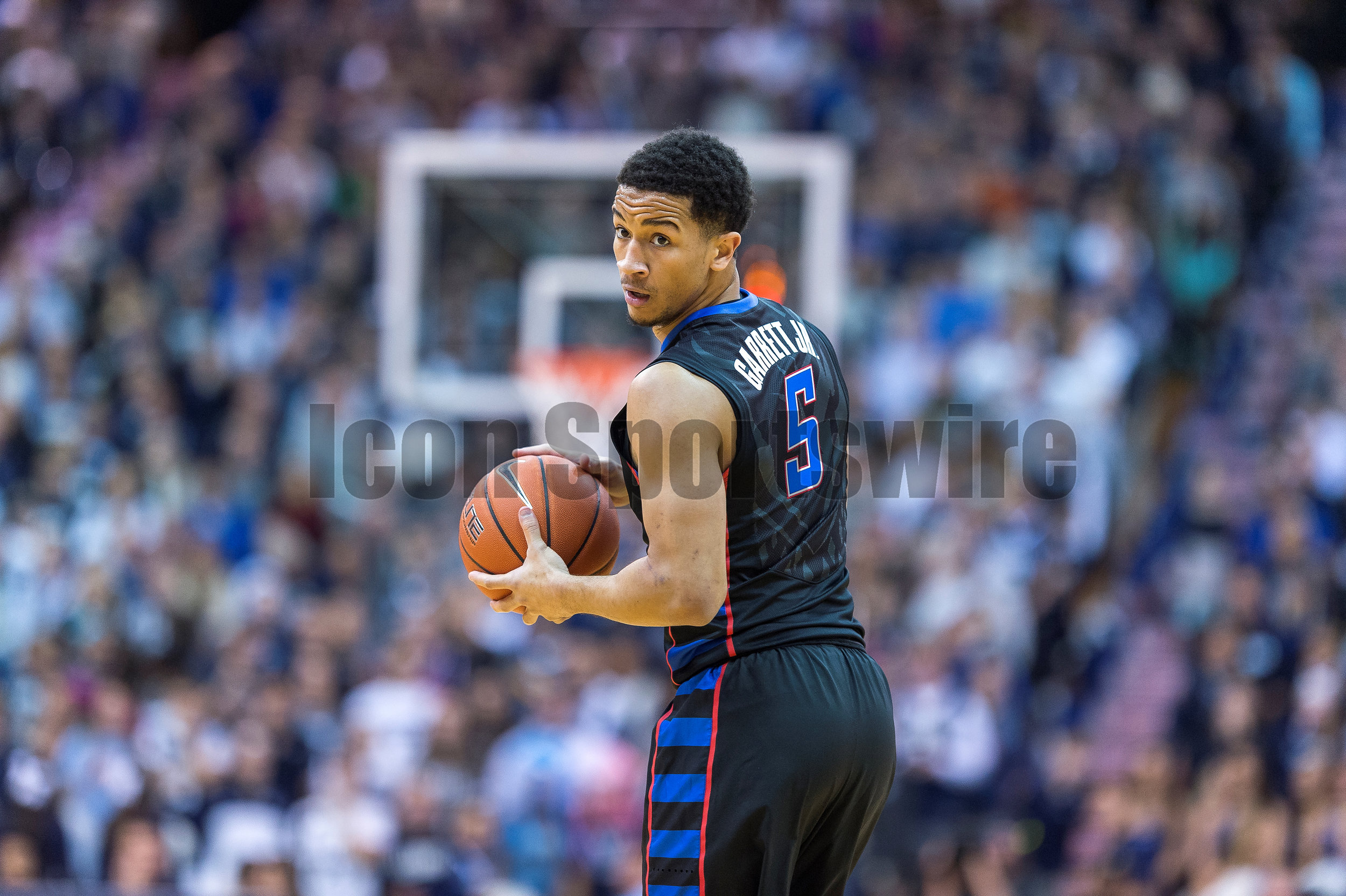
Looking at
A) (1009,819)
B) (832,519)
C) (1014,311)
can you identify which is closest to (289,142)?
(1014,311)

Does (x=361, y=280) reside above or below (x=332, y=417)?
above

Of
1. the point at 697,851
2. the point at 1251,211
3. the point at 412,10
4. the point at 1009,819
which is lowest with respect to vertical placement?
the point at 1009,819

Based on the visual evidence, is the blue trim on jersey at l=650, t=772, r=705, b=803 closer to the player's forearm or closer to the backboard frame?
the player's forearm

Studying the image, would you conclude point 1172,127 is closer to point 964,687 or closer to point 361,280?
point 964,687

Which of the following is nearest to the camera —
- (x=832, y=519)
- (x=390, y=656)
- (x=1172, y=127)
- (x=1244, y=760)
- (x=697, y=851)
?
(x=697, y=851)

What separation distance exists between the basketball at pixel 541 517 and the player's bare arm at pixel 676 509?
1.73 ft

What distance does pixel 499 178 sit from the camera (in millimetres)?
10789

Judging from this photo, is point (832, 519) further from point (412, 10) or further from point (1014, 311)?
point (412, 10)

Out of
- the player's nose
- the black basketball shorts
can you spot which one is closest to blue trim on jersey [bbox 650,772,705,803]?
the black basketball shorts

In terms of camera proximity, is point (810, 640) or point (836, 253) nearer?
point (810, 640)

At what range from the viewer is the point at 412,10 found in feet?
43.3

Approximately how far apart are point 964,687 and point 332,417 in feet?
17.2

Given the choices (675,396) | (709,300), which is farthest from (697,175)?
(675,396)

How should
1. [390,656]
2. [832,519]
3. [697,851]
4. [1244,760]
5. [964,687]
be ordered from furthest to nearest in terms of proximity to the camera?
[390,656] → [964,687] → [1244,760] → [832,519] → [697,851]
